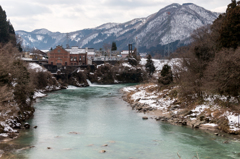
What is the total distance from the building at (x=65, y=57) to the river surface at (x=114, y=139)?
188ft

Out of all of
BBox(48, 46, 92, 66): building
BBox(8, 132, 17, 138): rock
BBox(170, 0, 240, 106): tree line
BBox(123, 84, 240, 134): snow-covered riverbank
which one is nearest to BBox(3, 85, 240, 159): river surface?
BBox(8, 132, 17, 138): rock

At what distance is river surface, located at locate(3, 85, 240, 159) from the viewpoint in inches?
705

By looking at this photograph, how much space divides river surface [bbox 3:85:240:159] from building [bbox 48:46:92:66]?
57.3 m

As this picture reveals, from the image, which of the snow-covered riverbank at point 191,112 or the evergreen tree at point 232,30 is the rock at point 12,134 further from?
the evergreen tree at point 232,30

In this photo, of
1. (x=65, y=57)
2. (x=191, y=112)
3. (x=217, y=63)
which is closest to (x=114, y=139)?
(x=191, y=112)

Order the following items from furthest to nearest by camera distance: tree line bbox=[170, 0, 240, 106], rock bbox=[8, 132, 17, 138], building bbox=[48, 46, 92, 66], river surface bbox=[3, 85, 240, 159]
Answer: building bbox=[48, 46, 92, 66], tree line bbox=[170, 0, 240, 106], rock bbox=[8, 132, 17, 138], river surface bbox=[3, 85, 240, 159]

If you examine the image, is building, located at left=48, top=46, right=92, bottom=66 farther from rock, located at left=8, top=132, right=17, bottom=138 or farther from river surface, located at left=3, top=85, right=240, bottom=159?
rock, located at left=8, top=132, right=17, bottom=138

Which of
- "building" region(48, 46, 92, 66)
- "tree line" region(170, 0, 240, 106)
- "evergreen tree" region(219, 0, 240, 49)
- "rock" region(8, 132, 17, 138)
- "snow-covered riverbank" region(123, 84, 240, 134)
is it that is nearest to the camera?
"rock" region(8, 132, 17, 138)

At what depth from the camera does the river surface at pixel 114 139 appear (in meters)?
17.9

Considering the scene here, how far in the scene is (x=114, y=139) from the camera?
21672 millimetres

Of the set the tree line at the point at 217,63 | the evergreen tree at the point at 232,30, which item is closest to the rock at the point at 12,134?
the tree line at the point at 217,63

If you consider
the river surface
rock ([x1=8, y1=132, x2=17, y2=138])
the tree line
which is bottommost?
the river surface

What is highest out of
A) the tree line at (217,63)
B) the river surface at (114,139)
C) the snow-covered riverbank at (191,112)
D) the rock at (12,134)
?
the tree line at (217,63)

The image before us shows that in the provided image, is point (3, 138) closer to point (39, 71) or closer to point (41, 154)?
point (41, 154)
